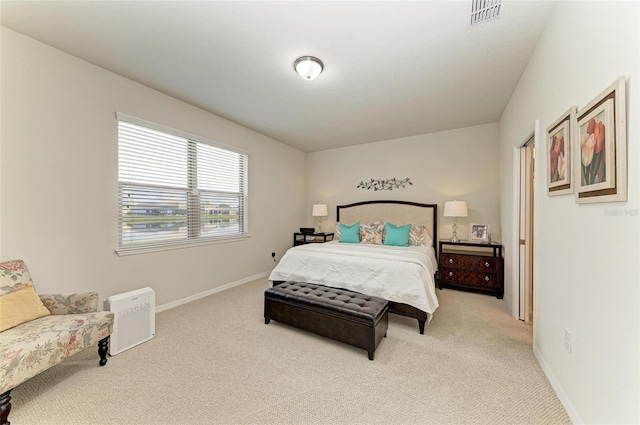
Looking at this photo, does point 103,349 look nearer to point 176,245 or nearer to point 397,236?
point 176,245

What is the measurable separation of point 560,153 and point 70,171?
13.7 feet

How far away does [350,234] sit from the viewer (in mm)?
4652

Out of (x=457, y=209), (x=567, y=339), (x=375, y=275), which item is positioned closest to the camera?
(x=567, y=339)

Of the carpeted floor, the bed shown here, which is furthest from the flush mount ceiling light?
the carpeted floor

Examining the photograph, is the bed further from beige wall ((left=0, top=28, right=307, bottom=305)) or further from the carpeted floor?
beige wall ((left=0, top=28, right=307, bottom=305))

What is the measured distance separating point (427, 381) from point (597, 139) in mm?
1852

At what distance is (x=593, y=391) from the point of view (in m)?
1.29

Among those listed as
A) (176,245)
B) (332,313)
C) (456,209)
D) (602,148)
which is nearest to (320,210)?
(456,209)

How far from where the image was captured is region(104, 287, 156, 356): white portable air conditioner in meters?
2.20

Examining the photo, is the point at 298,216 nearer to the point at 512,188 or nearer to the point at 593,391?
the point at 512,188

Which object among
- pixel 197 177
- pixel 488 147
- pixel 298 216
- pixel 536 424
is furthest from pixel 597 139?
pixel 298 216

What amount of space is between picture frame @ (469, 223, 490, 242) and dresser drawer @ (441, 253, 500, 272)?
1.50ft

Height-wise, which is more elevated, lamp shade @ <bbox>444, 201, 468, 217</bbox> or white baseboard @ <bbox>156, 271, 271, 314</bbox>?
lamp shade @ <bbox>444, 201, 468, 217</bbox>

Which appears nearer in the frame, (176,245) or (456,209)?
(176,245)
